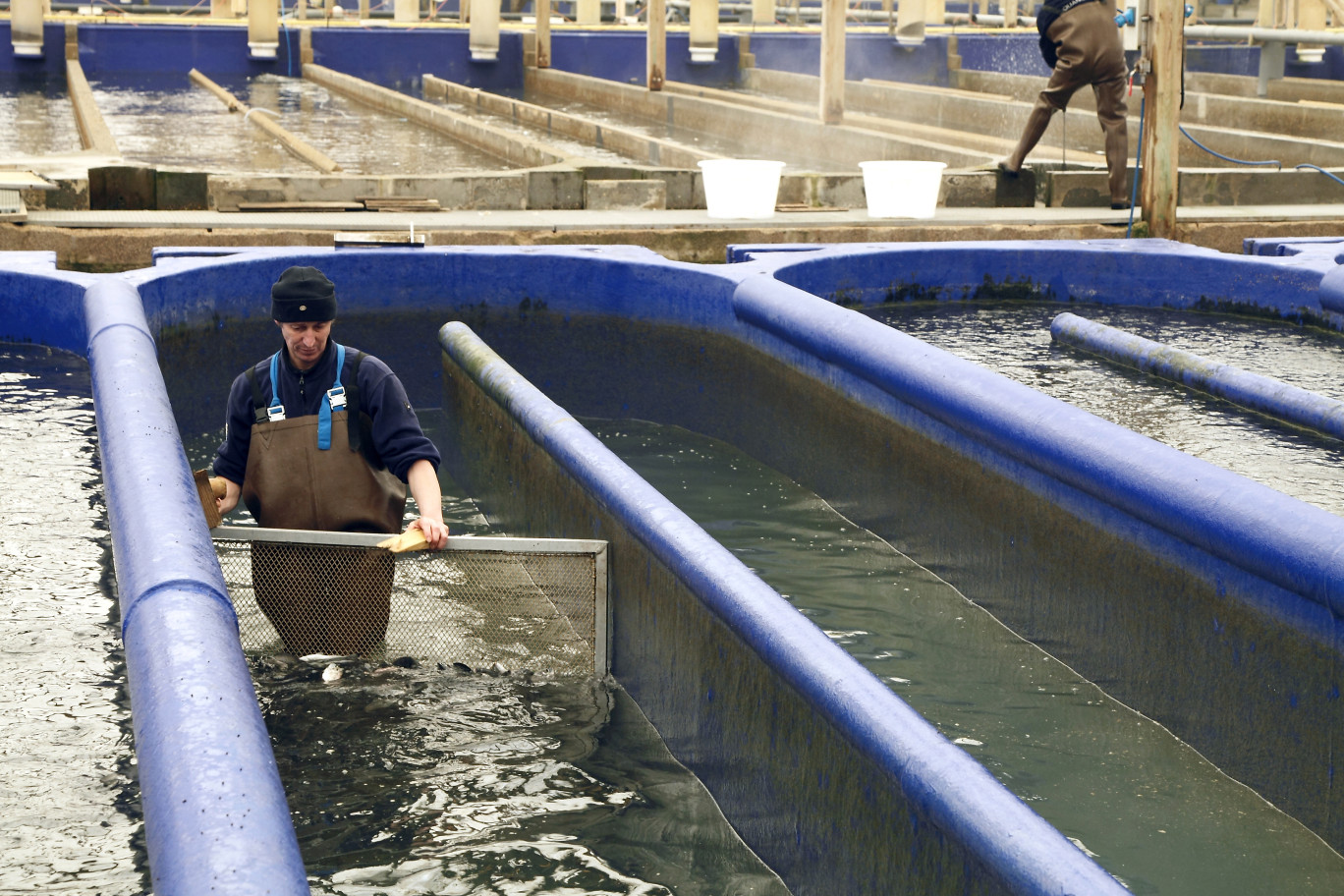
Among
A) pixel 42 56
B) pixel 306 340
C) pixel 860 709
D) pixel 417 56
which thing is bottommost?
pixel 860 709

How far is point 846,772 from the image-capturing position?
3385 millimetres

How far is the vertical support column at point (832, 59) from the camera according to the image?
48.4ft

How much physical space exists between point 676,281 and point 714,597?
448 cm

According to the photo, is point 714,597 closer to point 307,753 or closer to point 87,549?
point 307,753

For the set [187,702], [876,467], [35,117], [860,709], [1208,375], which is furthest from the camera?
[35,117]

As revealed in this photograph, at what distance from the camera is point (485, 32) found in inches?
1047

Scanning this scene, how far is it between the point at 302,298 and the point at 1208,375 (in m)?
4.51

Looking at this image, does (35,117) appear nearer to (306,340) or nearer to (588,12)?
(588,12)

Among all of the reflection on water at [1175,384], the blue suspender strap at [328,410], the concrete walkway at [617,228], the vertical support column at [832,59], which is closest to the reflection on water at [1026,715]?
the reflection on water at [1175,384]

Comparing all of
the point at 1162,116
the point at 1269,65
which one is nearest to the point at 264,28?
the point at 1269,65

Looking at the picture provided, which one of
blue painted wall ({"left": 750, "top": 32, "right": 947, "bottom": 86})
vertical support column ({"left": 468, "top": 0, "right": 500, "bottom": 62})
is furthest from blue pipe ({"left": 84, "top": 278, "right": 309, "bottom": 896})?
blue painted wall ({"left": 750, "top": 32, "right": 947, "bottom": 86})

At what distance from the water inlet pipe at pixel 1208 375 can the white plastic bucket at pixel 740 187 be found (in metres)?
2.41

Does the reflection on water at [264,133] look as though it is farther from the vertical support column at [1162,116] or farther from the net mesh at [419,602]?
the net mesh at [419,602]

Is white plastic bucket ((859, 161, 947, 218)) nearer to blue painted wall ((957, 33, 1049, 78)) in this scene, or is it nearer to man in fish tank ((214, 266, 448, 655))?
man in fish tank ((214, 266, 448, 655))
